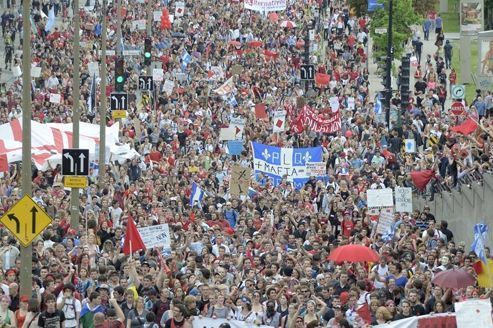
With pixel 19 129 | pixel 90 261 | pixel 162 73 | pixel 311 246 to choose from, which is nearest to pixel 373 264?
pixel 311 246

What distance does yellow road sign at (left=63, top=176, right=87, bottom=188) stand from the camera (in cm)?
3049

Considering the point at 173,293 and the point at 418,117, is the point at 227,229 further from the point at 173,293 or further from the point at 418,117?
the point at 418,117

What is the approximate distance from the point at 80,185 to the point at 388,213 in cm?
521

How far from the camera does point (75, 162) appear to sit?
30250mm

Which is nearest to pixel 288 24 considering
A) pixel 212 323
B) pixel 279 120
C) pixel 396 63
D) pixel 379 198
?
pixel 396 63

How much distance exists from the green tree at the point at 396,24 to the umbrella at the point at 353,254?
1545 inches

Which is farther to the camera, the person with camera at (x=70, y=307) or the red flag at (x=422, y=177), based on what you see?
the red flag at (x=422, y=177)

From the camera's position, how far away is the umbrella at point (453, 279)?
2203 cm

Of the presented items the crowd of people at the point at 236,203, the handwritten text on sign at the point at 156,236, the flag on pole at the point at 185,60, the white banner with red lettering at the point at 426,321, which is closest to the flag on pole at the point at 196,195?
the crowd of people at the point at 236,203

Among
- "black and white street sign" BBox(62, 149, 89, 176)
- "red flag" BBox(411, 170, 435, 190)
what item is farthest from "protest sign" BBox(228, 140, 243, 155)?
"black and white street sign" BBox(62, 149, 89, 176)

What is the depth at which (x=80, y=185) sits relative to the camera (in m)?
30.4

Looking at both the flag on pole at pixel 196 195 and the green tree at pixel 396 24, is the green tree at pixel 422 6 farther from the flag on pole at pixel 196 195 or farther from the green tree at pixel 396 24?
the flag on pole at pixel 196 195

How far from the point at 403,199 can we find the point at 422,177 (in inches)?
140

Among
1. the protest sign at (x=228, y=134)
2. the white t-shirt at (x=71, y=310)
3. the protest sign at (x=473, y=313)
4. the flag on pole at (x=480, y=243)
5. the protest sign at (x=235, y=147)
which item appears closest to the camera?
the protest sign at (x=473, y=313)
